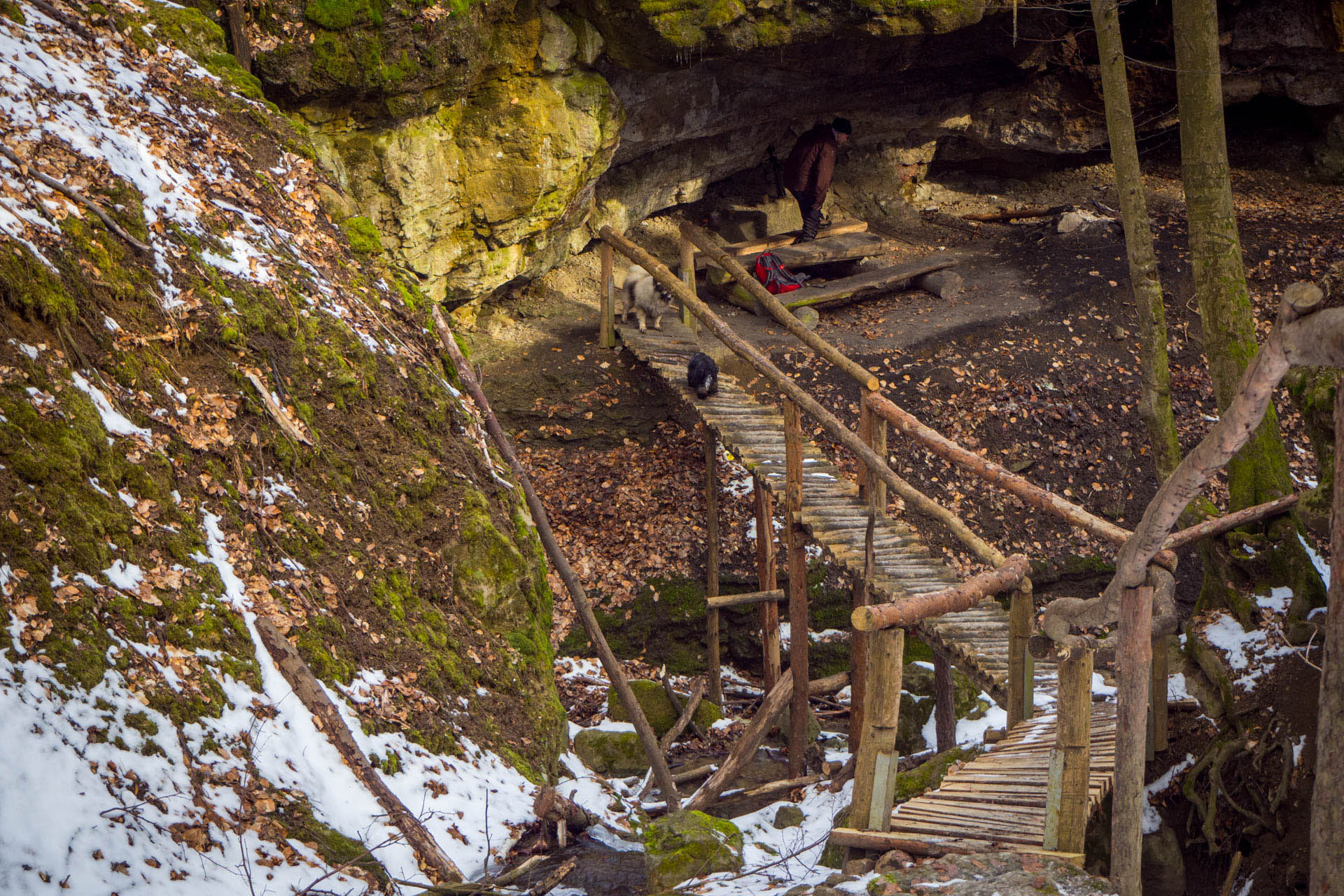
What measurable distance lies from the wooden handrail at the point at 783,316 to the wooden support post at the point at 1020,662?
2663 millimetres

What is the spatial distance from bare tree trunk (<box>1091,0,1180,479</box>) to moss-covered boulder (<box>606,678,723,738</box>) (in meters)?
5.21

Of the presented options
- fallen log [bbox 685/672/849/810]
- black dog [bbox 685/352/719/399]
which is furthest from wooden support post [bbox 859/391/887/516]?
black dog [bbox 685/352/719/399]

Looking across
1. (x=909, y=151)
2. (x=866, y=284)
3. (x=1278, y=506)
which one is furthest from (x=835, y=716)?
(x=909, y=151)

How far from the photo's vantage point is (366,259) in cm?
707

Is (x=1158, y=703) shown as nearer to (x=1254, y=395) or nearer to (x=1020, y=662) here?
(x=1020, y=662)

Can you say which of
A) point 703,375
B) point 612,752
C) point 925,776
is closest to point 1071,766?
point 925,776

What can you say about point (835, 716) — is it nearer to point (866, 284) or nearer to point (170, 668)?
point (866, 284)

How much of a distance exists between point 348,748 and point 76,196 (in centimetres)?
341

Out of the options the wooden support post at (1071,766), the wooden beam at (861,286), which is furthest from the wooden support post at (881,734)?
the wooden beam at (861,286)

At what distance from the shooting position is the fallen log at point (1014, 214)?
15.6 metres

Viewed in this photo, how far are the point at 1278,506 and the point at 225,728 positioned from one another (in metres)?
6.67

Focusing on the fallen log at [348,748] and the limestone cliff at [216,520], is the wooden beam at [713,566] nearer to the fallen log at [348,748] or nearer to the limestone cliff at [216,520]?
the limestone cliff at [216,520]

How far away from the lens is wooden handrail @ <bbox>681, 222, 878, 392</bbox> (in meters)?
7.92

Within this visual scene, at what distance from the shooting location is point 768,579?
31.4 ft
